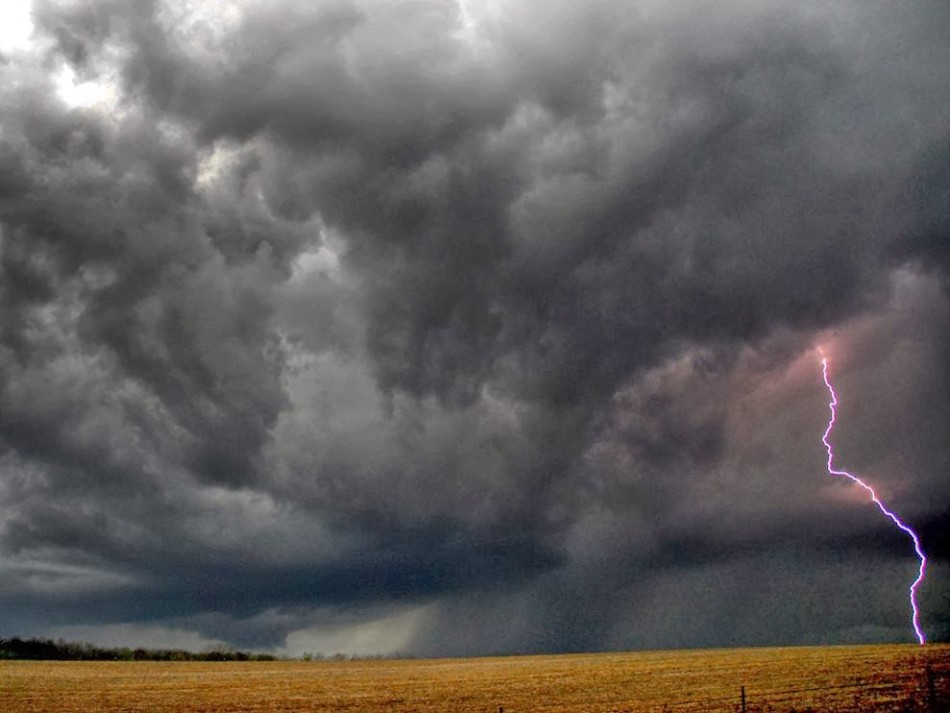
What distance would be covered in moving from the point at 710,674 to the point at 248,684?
3890 cm

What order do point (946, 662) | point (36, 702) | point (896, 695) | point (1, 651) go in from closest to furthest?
1. point (896, 695)
2. point (36, 702)
3. point (946, 662)
4. point (1, 651)

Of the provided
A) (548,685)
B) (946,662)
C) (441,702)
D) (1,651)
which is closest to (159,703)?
(441,702)

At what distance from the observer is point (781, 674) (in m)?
52.6

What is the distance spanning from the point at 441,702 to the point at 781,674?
25.8m

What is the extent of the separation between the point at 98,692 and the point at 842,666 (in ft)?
188

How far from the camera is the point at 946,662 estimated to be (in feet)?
171

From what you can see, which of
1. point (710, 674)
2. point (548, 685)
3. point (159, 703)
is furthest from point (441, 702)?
point (710, 674)

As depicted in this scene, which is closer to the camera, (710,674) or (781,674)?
(781,674)

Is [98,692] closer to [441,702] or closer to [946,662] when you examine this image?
[441,702]

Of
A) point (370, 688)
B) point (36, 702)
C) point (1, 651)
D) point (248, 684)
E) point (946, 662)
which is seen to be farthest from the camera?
point (1, 651)

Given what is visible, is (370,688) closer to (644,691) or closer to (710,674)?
(644,691)

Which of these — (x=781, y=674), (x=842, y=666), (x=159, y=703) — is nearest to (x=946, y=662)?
(x=842, y=666)

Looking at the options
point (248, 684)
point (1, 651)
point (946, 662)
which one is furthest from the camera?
point (1, 651)

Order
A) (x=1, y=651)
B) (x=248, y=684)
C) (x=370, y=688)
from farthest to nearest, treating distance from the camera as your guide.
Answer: (x=1, y=651), (x=248, y=684), (x=370, y=688)
